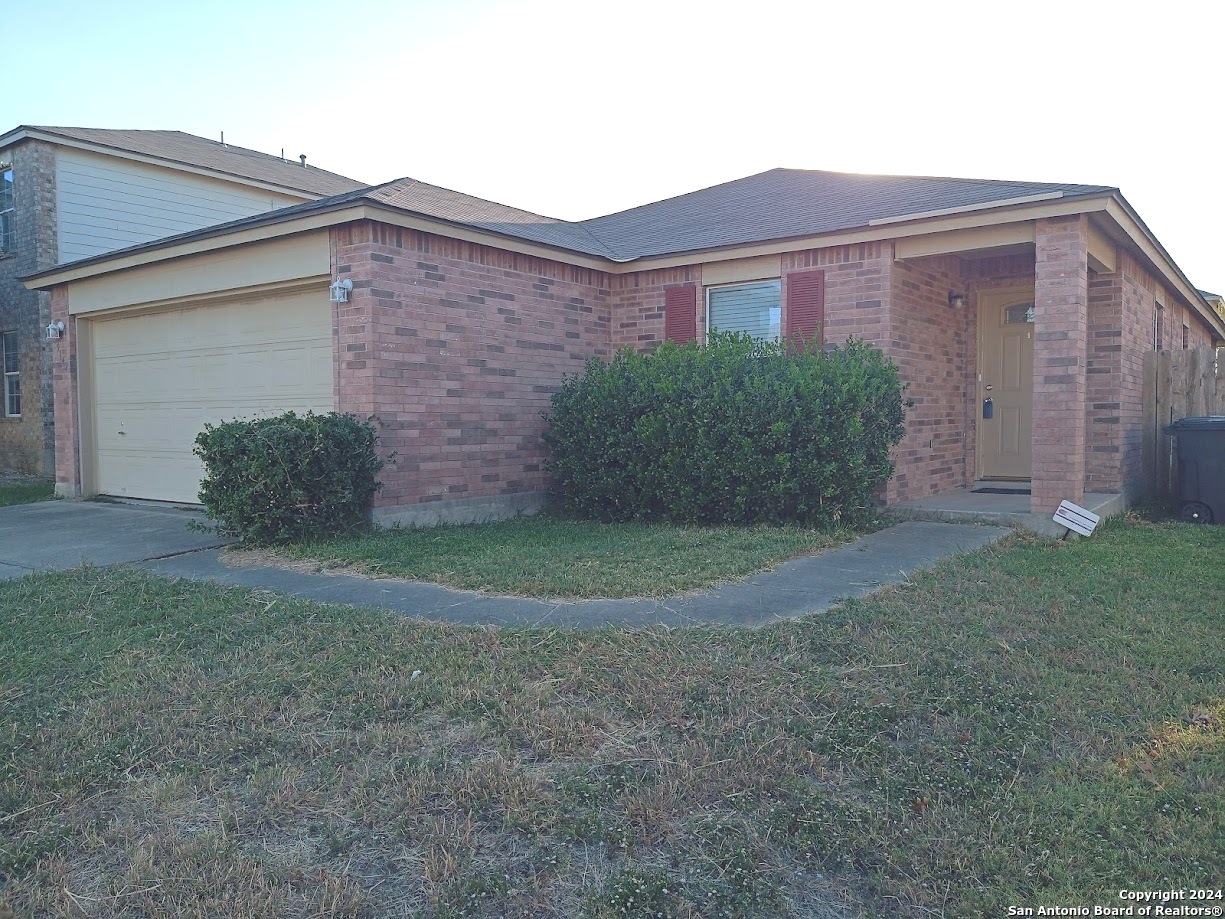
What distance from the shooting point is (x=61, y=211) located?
15805 millimetres

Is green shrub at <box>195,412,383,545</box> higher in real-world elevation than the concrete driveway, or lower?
higher

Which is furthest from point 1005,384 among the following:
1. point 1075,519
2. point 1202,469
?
point 1075,519

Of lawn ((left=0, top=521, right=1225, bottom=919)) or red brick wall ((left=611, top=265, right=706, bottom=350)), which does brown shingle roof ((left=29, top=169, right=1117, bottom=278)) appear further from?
lawn ((left=0, top=521, right=1225, bottom=919))

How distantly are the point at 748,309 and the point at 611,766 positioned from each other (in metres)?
7.84

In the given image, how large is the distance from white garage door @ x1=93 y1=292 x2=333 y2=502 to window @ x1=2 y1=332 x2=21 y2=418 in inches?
253

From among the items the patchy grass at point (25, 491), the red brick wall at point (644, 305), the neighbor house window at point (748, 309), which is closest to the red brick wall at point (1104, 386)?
the neighbor house window at point (748, 309)

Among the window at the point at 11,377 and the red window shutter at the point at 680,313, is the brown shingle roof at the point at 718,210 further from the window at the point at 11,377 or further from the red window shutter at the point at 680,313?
the window at the point at 11,377

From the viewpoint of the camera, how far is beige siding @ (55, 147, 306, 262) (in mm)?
15930

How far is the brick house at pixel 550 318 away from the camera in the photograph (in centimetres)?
859

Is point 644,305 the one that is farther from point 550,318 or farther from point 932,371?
point 932,371

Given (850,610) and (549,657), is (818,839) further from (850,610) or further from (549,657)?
(850,610)

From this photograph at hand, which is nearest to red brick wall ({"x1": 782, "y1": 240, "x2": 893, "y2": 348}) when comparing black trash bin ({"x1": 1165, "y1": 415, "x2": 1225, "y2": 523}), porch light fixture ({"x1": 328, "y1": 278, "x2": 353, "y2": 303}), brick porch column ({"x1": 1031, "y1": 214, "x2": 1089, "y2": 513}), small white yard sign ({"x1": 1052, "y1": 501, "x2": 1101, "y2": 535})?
brick porch column ({"x1": 1031, "y1": 214, "x2": 1089, "y2": 513})

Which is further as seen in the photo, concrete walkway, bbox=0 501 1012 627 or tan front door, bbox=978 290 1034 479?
tan front door, bbox=978 290 1034 479

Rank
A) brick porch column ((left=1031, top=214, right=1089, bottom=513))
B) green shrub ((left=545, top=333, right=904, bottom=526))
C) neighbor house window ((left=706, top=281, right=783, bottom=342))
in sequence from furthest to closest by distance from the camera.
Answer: neighbor house window ((left=706, top=281, right=783, bottom=342))
brick porch column ((left=1031, top=214, right=1089, bottom=513))
green shrub ((left=545, top=333, right=904, bottom=526))
